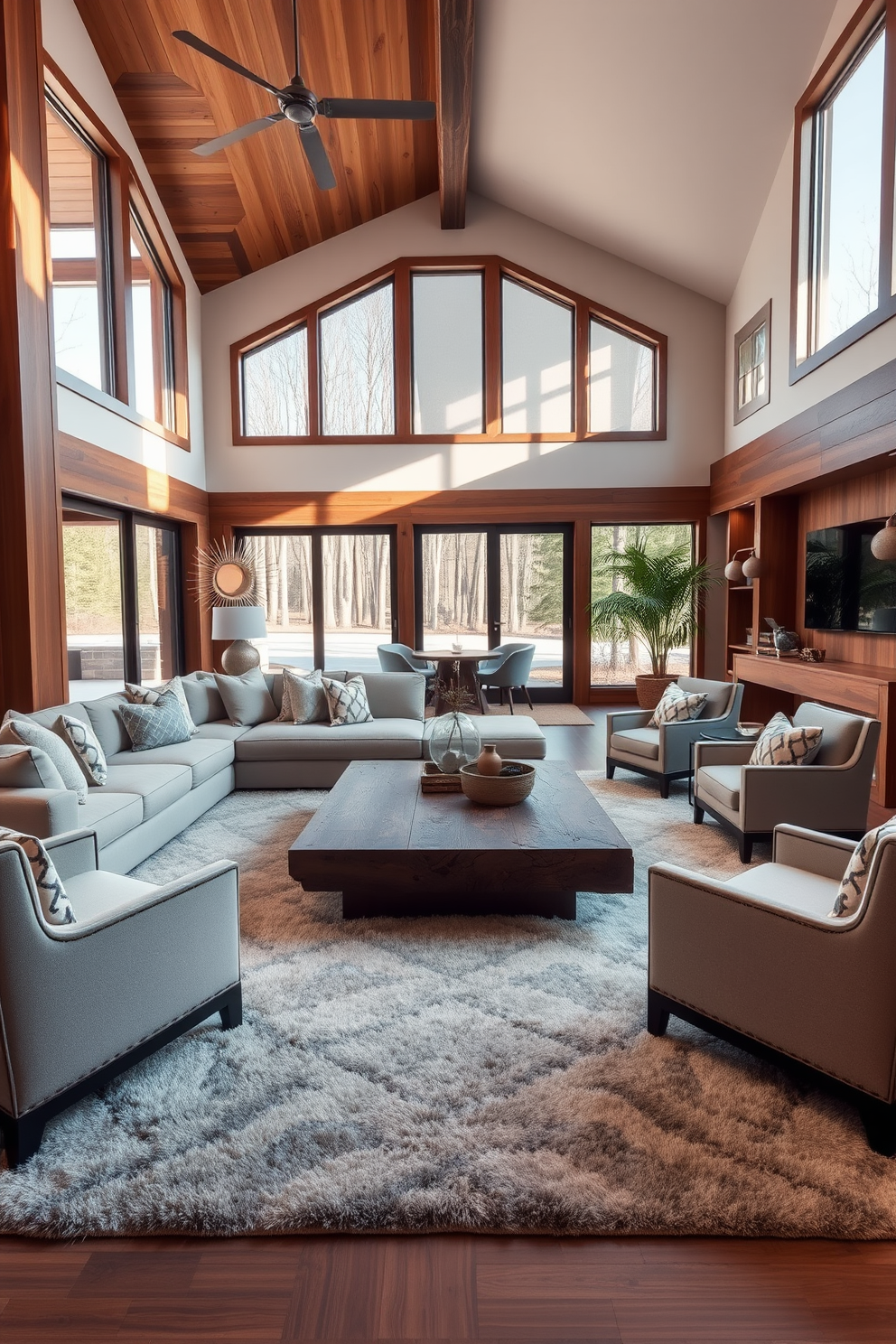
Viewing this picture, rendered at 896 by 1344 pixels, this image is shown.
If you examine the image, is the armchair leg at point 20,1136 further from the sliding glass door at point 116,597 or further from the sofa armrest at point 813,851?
the sliding glass door at point 116,597

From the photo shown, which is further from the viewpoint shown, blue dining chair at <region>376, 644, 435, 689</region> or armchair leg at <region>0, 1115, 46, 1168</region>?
blue dining chair at <region>376, 644, 435, 689</region>

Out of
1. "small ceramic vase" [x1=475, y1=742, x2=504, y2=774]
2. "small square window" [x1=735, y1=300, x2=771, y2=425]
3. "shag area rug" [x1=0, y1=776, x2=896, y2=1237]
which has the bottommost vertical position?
"shag area rug" [x1=0, y1=776, x2=896, y2=1237]

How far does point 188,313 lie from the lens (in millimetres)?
8500

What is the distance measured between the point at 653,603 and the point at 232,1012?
266 inches

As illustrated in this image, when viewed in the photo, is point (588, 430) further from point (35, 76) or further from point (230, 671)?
point (35, 76)

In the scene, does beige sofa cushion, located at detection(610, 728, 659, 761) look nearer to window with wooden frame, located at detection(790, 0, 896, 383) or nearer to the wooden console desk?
the wooden console desk

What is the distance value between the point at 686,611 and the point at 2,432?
22.8 feet

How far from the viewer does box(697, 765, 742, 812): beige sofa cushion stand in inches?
155

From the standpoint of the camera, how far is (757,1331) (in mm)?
1445

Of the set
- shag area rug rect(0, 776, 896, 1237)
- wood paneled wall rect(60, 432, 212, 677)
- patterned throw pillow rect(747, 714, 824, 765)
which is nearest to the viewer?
shag area rug rect(0, 776, 896, 1237)

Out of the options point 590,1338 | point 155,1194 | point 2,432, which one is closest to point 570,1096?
point 590,1338

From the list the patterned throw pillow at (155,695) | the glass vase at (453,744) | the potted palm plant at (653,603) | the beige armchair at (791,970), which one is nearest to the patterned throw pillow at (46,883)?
the beige armchair at (791,970)

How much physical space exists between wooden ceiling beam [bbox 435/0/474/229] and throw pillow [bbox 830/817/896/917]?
598 centimetres

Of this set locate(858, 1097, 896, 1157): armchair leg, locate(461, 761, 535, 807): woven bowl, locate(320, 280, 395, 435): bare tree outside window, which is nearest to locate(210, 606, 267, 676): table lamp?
locate(320, 280, 395, 435): bare tree outside window
